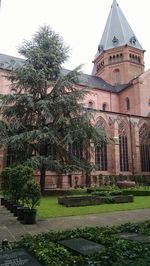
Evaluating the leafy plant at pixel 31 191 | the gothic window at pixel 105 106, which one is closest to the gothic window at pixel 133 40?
the gothic window at pixel 105 106

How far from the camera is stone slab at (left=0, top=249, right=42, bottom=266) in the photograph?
3.28m

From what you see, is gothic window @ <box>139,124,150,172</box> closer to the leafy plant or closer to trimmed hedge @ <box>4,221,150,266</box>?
the leafy plant

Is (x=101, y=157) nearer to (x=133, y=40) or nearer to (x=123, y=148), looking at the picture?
(x=123, y=148)

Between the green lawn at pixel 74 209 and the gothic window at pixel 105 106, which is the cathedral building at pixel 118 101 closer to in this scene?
the gothic window at pixel 105 106

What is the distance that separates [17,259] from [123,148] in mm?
29784

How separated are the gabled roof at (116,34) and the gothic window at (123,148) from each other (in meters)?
20.7

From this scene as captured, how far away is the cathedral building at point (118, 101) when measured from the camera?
1177 inches


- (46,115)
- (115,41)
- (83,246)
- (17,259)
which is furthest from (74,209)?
(115,41)

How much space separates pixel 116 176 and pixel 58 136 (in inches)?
495

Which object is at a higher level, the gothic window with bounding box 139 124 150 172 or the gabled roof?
the gabled roof

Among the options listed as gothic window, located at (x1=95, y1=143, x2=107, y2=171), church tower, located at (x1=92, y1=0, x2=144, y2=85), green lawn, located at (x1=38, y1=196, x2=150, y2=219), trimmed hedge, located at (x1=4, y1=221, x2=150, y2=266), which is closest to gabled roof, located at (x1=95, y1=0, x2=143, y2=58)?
church tower, located at (x1=92, y1=0, x2=144, y2=85)

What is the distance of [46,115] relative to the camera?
64.0ft

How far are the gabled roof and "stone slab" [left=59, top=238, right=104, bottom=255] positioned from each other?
4589 centimetres

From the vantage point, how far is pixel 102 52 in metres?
46.8
